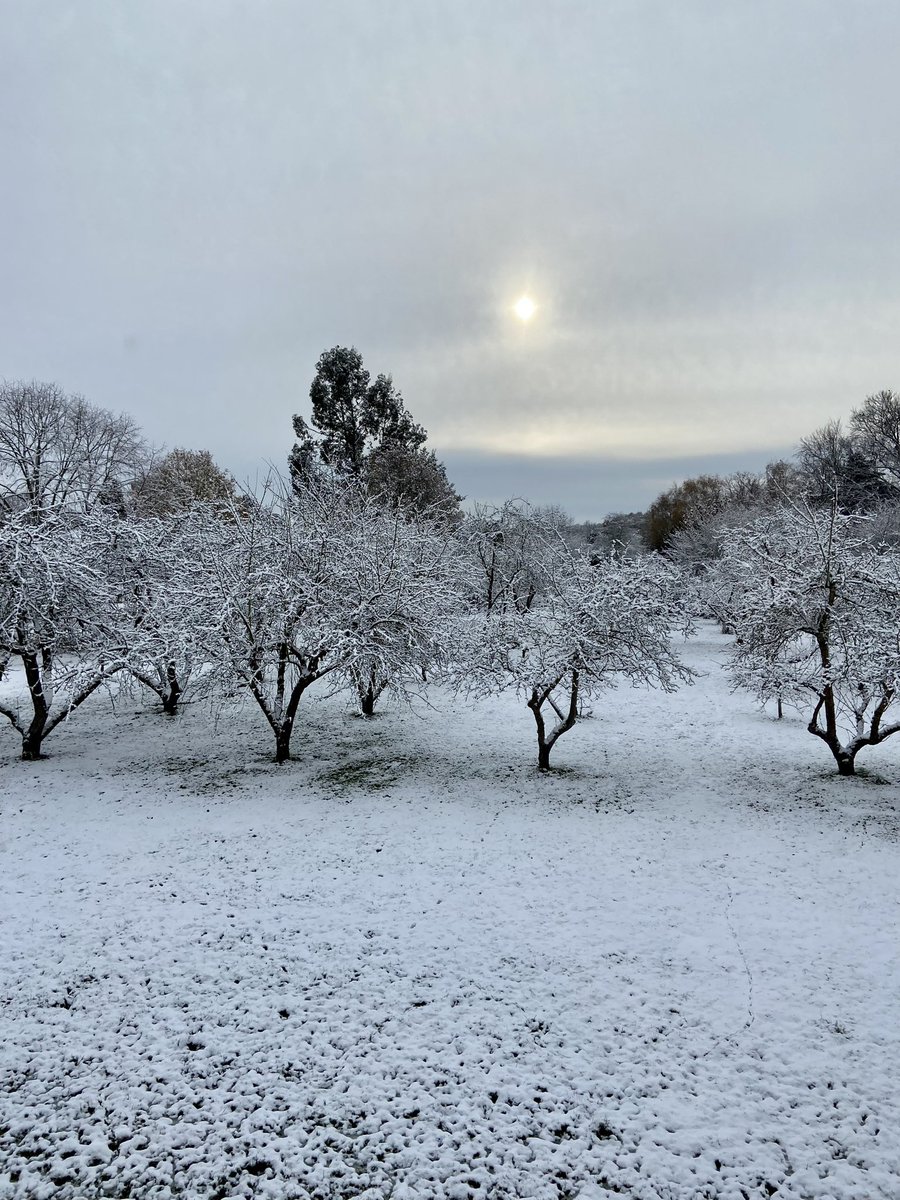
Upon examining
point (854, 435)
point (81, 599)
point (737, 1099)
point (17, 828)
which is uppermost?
point (854, 435)

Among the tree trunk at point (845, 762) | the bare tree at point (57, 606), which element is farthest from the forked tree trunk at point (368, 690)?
the tree trunk at point (845, 762)

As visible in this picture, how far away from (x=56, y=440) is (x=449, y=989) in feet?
111

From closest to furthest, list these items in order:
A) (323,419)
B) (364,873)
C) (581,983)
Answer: (581,983) < (364,873) < (323,419)

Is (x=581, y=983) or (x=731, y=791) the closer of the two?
(x=581, y=983)

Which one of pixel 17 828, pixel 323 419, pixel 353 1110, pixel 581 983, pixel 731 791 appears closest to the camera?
pixel 353 1110

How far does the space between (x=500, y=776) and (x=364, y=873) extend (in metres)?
4.32

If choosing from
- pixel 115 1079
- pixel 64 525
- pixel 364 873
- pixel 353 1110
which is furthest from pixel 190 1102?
pixel 64 525

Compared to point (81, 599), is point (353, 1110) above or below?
below

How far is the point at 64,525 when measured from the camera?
11453 mm

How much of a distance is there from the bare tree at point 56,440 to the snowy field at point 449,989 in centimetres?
2382

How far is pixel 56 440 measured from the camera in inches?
1161

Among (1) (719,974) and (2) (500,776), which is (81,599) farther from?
(1) (719,974)

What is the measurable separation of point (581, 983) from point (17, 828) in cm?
854

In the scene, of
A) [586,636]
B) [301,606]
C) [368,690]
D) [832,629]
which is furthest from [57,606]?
[832,629]
